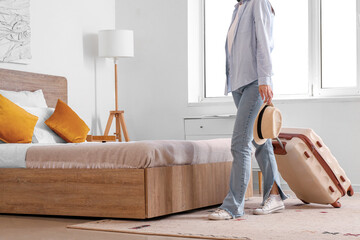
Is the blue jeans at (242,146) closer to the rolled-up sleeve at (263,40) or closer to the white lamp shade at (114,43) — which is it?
the rolled-up sleeve at (263,40)

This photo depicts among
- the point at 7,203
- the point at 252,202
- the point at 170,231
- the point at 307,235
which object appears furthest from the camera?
the point at 252,202

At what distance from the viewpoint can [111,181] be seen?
3234mm

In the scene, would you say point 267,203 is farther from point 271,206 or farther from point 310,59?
point 310,59

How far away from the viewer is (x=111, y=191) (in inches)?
127

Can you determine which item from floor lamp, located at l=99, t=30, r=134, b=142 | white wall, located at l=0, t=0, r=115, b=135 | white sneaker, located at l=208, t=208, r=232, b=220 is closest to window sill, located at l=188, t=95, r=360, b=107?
floor lamp, located at l=99, t=30, r=134, b=142

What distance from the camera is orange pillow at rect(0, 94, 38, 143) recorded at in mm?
4062

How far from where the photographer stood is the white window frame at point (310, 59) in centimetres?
546

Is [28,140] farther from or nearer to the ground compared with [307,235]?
farther from the ground

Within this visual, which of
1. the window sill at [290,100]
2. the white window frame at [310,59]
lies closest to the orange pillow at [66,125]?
the window sill at [290,100]

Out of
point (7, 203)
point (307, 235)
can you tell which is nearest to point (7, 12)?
point (7, 203)

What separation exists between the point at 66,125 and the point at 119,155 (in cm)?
149

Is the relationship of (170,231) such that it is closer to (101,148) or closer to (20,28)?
(101,148)

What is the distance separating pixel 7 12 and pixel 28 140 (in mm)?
1322

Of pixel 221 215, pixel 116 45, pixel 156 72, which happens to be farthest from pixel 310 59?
pixel 221 215
